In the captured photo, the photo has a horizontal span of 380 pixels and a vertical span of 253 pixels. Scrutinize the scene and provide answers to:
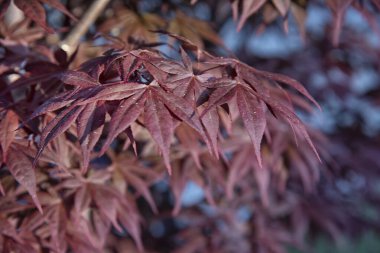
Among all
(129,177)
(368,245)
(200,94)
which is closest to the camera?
(200,94)

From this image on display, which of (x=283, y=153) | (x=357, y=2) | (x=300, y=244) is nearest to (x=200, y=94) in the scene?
(x=357, y=2)

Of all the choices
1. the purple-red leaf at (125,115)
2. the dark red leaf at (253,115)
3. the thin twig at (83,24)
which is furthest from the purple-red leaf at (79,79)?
the thin twig at (83,24)

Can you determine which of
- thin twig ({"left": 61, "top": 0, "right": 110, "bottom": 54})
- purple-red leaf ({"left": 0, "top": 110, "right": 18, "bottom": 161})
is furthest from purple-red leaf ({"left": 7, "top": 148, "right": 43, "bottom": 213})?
thin twig ({"left": 61, "top": 0, "right": 110, "bottom": 54})

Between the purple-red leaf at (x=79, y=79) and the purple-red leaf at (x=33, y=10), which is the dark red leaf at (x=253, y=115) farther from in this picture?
the purple-red leaf at (x=33, y=10)

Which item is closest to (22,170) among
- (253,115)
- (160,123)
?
(160,123)

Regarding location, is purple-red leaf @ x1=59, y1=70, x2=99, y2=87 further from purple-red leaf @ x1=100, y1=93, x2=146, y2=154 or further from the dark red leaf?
the dark red leaf

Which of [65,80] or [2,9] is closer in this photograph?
[65,80]

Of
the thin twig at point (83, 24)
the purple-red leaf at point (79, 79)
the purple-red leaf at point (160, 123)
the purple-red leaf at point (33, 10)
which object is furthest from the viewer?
the thin twig at point (83, 24)

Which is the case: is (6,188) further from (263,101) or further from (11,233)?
(263,101)

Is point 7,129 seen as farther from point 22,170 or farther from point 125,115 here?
point 125,115

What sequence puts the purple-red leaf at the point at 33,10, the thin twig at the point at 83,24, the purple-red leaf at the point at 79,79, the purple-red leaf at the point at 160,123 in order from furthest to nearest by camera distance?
the thin twig at the point at 83,24 → the purple-red leaf at the point at 33,10 → the purple-red leaf at the point at 79,79 → the purple-red leaf at the point at 160,123

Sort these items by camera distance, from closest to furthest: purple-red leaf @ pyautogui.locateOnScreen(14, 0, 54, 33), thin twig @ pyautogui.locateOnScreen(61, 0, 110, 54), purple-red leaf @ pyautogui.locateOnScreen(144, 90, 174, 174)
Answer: purple-red leaf @ pyautogui.locateOnScreen(144, 90, 174, 174) → purple-red leaf @ pyautogui.locateOnScreen(14, 0, 54, 33) → thin twig @ pyautogui.locateOnScreen(61, 0, 110, 54)
